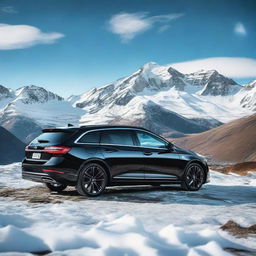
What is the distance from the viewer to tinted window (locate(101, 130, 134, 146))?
1107cm

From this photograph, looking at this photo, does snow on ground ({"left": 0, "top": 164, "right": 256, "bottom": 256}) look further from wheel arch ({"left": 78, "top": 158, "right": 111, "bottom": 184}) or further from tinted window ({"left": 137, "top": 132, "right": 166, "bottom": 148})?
tinted window ({"left": 137, "top": 132, "right": 166, "bottom": 148})

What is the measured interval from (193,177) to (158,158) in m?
1.37

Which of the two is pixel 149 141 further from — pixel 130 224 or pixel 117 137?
pixel 130 224

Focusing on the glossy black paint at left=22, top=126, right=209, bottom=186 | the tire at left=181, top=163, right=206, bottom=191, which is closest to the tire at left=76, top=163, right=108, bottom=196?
the glossy black paint at left=22, top=126, right=209, bottom=186

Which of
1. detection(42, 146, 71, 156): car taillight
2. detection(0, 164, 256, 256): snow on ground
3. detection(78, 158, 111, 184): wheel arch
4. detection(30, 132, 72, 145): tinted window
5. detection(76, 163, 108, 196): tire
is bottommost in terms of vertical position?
detection(0, 164, 256, 256): snow on ground

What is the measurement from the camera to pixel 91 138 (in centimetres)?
1085

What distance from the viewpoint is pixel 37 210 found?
8086 millimetres

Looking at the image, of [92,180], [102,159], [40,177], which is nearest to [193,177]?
[102,159]

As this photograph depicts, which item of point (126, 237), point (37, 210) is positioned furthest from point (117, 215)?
point (126, 237)

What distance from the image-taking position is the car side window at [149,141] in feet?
38.1

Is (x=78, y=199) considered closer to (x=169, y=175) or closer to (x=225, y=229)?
(x=169, y=175)

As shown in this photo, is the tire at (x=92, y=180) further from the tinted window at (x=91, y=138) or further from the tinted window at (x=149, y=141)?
the tinted window at (x=149, y=141)

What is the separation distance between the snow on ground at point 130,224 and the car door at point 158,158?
1.93 feet

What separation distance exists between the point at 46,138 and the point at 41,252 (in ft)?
19.2
